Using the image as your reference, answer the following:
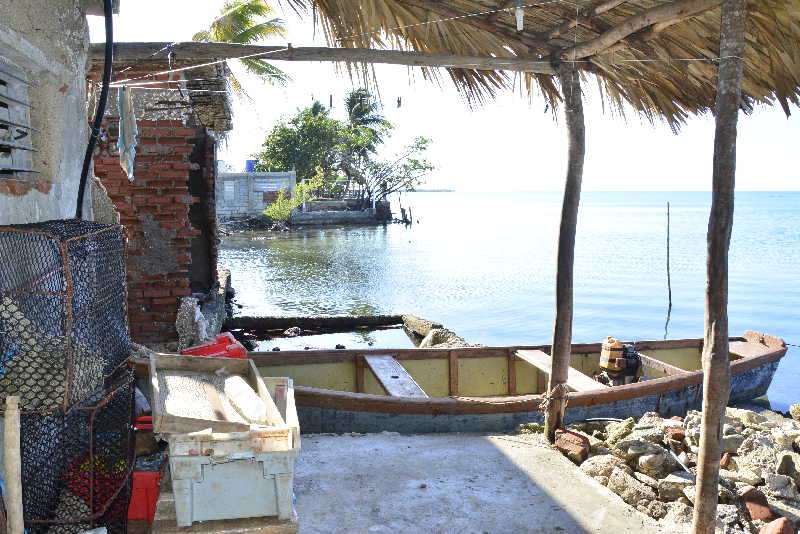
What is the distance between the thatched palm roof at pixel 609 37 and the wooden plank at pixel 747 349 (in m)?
4.40

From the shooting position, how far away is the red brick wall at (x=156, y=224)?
24.1 feet

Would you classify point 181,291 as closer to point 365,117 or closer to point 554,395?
point 554,395

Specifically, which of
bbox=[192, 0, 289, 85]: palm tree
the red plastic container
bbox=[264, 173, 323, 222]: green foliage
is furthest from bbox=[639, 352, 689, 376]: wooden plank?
bbox=[264, 173, 323, 222]: green foliage

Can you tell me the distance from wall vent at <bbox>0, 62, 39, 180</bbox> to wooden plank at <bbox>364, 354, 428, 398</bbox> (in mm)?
3569

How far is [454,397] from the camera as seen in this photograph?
6.18m

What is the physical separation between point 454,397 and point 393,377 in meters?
0.80

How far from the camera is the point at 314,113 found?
54.1 metres

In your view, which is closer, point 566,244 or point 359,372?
point 566,244

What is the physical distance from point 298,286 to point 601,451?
19.3 meters

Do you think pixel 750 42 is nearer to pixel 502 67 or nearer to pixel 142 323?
pixel 502 67

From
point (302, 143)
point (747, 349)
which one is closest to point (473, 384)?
point (747, 349)

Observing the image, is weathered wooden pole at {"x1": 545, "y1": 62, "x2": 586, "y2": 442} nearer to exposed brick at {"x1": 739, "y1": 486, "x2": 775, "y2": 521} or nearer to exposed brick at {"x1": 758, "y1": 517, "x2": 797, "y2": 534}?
exposed brick at {"x1": 739, "y1": 486, "x2": 775, "y2": 521}

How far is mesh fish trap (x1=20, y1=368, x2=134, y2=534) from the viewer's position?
317cm

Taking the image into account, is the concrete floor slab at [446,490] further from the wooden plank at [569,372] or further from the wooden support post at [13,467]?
the wooden support post at [13,467]
